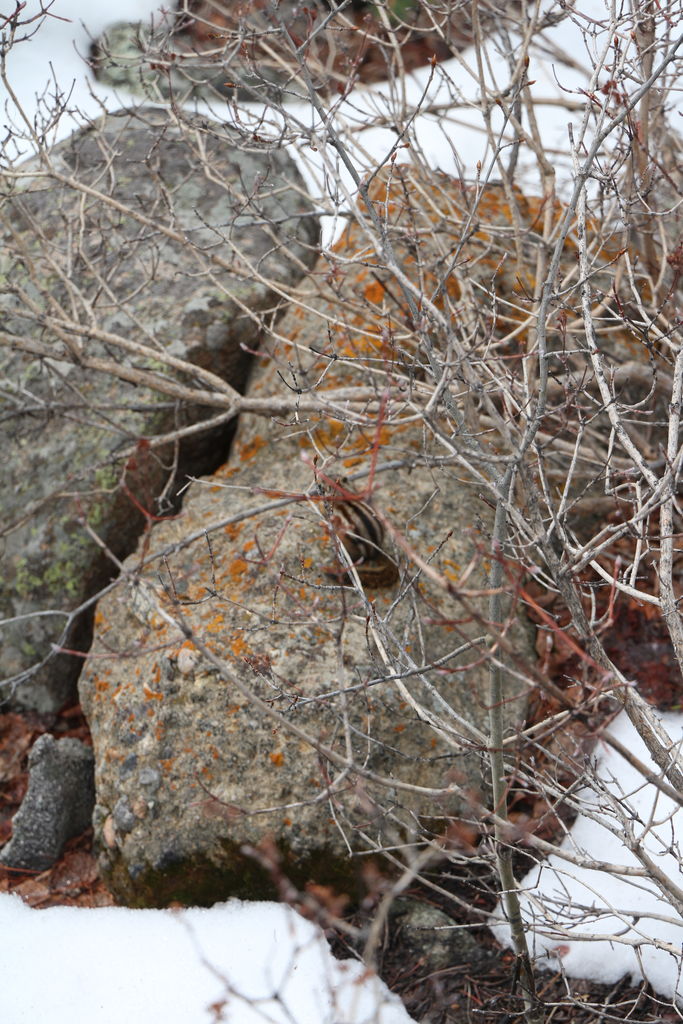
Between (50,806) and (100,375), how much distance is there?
2.18 metres

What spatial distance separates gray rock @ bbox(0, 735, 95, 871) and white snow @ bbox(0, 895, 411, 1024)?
0.24 metres

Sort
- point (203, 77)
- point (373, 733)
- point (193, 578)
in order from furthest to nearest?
point (203, 77) < point (193, 578) < point (373, 733)

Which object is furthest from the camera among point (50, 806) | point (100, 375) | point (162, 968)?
point (100, 375)

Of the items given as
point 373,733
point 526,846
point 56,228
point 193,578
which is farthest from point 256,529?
point 56,228

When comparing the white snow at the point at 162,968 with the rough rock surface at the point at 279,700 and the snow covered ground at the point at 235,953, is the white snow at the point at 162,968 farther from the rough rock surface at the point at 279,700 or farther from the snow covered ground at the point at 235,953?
the rough rock surface at the point at 279,700

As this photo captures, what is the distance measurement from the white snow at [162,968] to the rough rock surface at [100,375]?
1180 millimetres

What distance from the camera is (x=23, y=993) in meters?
3.11

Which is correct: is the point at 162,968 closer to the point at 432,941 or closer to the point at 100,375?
the point at 432,941

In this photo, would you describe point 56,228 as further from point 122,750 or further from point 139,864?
point 139,864

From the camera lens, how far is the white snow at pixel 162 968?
2969 millimetres

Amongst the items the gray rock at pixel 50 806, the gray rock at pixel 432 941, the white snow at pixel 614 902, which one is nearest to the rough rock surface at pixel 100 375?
the gray rock at pixel 50 806

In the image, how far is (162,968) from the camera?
A: 10.3 feet

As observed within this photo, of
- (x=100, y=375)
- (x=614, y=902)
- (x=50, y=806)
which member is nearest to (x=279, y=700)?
(x=50, y=806)

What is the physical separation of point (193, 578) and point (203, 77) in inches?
209
